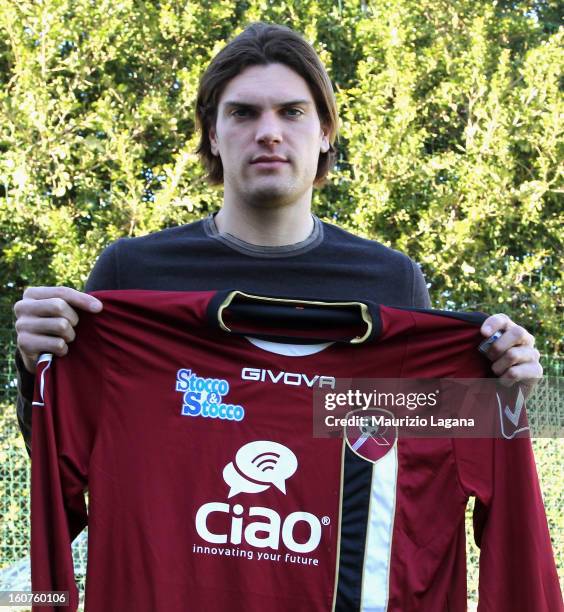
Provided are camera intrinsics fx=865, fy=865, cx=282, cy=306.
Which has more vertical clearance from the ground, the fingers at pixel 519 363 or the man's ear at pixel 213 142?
the man's ear at pixel 213 142

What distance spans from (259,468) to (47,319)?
2.36 ft

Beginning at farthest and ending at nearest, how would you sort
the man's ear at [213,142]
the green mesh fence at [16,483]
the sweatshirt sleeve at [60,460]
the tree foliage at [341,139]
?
the tree foliage at [341,139], the green mesh fence at [16,483], the man's ear at [213,142], the sweatshirt sleeve at [60,460]

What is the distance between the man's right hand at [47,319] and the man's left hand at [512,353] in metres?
1.15

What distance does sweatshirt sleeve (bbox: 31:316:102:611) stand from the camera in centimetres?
230

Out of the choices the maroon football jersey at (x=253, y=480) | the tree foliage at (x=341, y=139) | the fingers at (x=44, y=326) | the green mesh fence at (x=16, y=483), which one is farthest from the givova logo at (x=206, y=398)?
the tree foliage at (x=341, y=139)

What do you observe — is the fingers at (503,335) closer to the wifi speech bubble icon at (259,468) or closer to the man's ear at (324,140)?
the wifi speech bubble icon at (259,468)

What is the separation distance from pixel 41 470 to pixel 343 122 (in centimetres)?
591

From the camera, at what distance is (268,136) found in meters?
2.53

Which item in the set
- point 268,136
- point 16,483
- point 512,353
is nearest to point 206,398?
point 268,136

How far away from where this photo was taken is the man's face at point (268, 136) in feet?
8.35

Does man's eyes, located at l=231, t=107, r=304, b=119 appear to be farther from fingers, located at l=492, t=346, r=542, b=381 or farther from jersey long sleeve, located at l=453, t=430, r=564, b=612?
jersey long sleeve, located at l=453, t=430, r=564, b=612

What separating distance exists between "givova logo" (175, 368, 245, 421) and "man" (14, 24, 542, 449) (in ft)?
1.02

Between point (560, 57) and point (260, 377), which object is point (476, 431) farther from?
point (560, 57)

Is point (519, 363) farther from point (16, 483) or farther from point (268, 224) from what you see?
point (16, 483)
